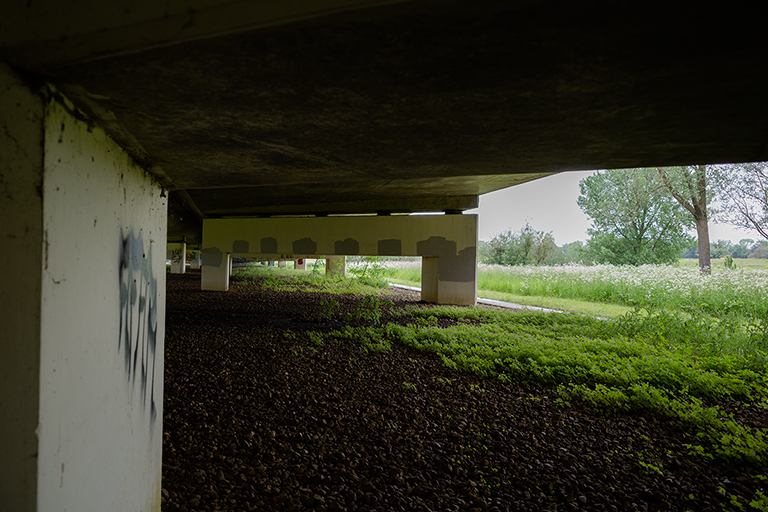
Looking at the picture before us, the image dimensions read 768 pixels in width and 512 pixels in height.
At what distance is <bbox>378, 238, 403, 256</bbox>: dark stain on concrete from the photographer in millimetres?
11312

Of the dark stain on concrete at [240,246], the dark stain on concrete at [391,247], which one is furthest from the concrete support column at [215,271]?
the dark stain on concrete at [391,247]

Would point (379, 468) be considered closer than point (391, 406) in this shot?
Yes

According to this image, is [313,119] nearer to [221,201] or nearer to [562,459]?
[562,459]

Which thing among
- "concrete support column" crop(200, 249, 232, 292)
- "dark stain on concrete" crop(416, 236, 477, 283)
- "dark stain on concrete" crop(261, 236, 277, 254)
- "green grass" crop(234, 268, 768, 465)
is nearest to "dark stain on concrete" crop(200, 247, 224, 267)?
"concrete support column" crop(200, 249, 232, 292)

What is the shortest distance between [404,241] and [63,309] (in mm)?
10296

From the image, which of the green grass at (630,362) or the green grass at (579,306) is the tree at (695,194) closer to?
the green grass at (579,306)

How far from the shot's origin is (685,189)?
17.8 metres

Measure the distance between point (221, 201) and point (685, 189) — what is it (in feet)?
67.7

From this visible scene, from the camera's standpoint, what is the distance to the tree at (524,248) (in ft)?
127

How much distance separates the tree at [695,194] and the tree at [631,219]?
6.24 meters

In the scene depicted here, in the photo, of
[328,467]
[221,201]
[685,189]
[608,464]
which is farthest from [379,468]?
[685,189]

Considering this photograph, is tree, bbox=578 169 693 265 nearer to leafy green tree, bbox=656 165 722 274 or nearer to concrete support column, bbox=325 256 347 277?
leafy green tree, bbox=656 165 722 274

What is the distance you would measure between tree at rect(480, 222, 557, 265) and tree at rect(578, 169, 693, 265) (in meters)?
7.64

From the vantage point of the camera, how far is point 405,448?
9.58ft
